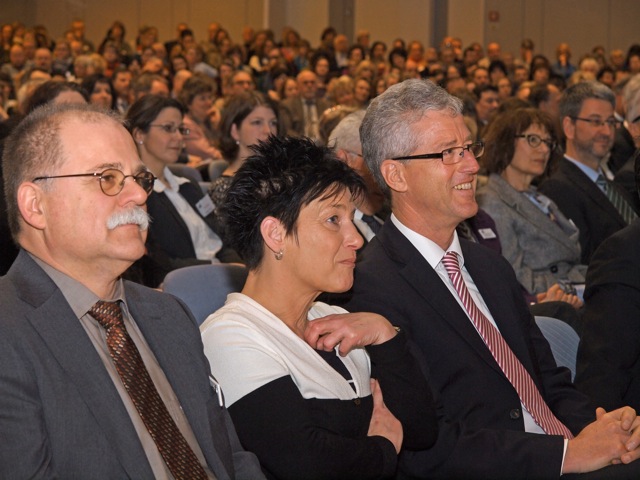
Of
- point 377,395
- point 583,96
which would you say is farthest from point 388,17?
point 377,395

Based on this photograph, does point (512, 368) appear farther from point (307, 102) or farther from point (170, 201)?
point (307, 102)

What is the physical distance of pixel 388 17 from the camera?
16672 mm

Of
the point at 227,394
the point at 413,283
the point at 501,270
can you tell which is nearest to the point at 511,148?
Result: the point at 501,270

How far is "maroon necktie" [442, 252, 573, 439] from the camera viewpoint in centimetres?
236

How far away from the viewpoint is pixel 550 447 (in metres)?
2.21

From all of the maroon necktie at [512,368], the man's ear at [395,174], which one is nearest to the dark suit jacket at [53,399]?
the maroon necktie at [512,368]

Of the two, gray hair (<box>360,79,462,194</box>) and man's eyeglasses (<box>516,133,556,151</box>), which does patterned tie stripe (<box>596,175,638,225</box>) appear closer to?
man's eyeglasses (<box>516,133,556,151</box>)

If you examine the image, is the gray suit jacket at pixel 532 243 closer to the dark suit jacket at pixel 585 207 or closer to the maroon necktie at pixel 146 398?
the dark suit jacket at pixel 585 207

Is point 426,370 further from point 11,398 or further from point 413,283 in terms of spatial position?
point 11,398

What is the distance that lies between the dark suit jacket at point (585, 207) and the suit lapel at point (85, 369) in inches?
135

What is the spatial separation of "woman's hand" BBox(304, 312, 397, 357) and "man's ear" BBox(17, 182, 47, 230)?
68 centimetres

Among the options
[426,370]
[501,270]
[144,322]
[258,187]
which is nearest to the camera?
[144,322]

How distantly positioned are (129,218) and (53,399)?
1.39 ft

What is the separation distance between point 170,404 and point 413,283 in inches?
32.9
